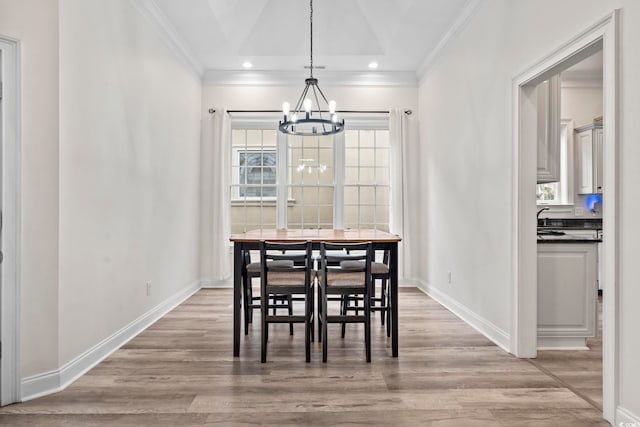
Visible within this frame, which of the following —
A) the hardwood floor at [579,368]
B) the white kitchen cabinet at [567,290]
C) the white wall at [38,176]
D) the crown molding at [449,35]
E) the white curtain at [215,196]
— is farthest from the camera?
the white curtain at [215,196]

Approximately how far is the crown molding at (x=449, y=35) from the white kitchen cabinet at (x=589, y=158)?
2.28 m

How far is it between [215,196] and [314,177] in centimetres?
146

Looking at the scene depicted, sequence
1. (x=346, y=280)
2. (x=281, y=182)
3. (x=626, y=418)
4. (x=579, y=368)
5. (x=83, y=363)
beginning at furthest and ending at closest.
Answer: (x=281, y=182)
(x=346, y=280)
(x=579, y=368)
(x=83, y=363)
(x=626, y=418)

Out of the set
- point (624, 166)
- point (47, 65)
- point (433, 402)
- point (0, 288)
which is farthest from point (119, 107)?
point (624, 166)

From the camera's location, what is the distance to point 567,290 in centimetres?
336

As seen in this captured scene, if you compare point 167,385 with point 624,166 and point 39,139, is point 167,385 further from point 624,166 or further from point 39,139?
point 624,166

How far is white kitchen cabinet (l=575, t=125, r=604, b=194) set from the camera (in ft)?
18.5

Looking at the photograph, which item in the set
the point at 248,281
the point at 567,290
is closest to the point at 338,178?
the point at 248,281

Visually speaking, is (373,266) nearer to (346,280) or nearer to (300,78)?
(346,280)

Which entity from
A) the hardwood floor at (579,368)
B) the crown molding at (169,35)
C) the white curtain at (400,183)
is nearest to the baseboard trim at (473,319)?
the hardwood floor at (579,368)

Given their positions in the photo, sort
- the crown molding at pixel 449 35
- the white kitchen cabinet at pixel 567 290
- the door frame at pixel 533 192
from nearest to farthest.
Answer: the door frame at pixel 533 192
the white kitchen cabinet at pixel 567 290
the crown molding at pixel 449 35

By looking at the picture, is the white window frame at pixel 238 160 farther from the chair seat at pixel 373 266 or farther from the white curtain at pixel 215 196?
the chair seat at pixel 373 266

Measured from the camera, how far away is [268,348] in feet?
11.3

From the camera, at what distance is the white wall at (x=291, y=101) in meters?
6.05
